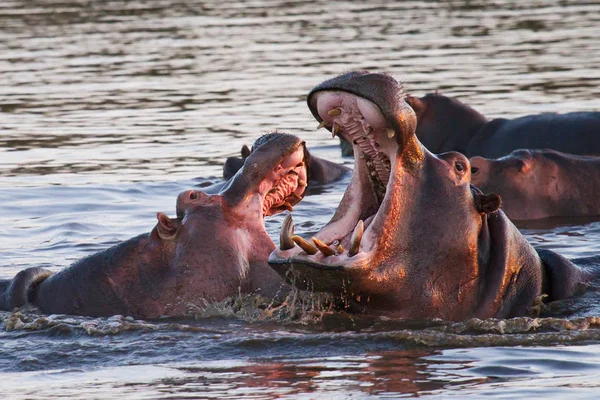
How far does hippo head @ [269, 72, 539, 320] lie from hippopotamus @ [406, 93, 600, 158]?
6.48m

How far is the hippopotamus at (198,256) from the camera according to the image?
6547 mm

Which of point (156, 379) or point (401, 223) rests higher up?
point (401, 223)

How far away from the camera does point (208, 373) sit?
570 centimetres

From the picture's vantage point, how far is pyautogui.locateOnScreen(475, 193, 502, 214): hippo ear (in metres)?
6.16

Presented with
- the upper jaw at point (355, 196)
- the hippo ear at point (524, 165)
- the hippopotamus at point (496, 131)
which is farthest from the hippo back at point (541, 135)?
the upper jaw at point (355, 196)

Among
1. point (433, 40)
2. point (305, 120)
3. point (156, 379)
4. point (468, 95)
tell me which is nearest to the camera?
point (156, 379)

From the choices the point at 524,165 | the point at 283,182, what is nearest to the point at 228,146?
the point at 524,165

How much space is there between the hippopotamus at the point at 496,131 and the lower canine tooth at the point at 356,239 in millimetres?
7147

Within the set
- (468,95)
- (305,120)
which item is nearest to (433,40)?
(468,95)

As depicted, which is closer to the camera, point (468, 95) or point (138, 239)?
point (138, 239)

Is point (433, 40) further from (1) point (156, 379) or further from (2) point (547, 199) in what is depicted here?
(1) point (156, 379)

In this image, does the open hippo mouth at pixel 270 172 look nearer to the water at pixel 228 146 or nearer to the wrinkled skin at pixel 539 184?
the water at pixel 228 146

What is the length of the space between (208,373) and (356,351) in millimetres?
693

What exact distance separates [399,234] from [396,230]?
0.03 m
